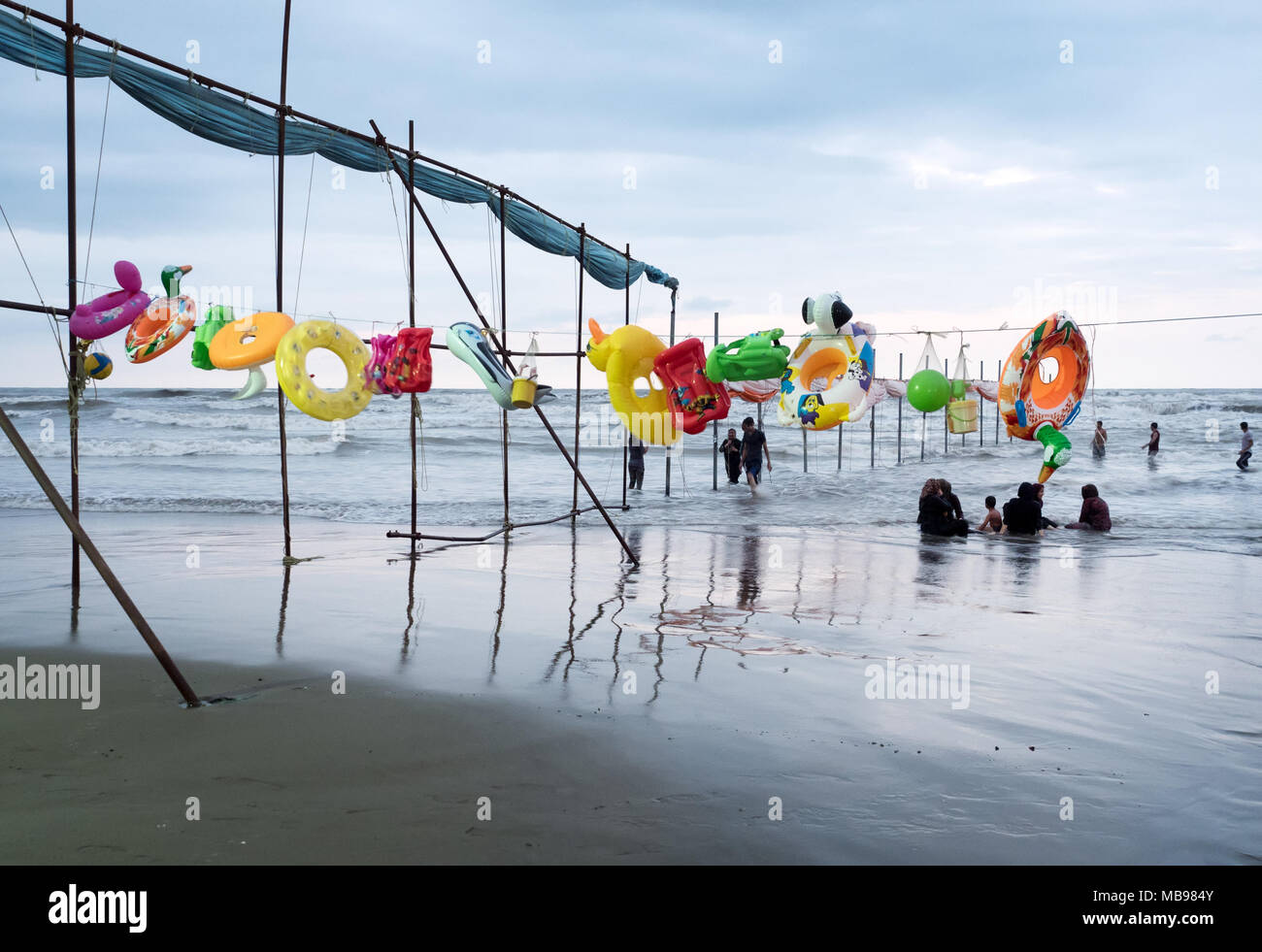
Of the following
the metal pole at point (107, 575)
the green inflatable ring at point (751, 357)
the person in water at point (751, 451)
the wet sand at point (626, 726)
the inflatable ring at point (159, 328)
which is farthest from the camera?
the person in water at point (751, 451)

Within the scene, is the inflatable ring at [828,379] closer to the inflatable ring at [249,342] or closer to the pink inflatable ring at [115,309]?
the inflatable ring at [249,342]

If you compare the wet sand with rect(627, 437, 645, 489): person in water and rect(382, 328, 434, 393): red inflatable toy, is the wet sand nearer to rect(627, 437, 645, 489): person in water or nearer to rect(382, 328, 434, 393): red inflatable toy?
rect(382, 328, 434, 393): red inflatable toy

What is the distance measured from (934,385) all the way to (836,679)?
7939 millimetres

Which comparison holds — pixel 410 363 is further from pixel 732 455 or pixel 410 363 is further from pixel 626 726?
pixel 732 455

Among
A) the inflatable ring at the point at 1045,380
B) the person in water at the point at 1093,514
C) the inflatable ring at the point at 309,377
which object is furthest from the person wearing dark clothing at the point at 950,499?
the inflatable ring at the point at 309,377

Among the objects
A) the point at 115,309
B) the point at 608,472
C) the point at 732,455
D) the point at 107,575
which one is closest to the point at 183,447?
the point at 608,472

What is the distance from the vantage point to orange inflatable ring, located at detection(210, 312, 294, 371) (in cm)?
853

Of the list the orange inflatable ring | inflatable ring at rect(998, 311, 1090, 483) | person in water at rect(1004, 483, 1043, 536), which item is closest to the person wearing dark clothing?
person in water at rect(1004, 483, 1043, 536)

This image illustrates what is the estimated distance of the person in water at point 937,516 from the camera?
14289 millimetres

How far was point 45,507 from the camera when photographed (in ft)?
56.2

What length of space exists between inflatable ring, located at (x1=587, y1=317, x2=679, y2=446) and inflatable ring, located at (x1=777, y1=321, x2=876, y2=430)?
1.80 m

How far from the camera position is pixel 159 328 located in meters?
8.02

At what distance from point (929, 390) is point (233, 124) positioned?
8.86 metres

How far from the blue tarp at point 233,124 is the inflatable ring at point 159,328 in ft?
5.13
